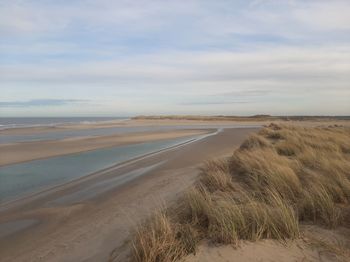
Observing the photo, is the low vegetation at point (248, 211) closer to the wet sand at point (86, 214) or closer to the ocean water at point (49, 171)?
the wet sand at point (86, 214)

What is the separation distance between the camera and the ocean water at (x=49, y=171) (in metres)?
9.92

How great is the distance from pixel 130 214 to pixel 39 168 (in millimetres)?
7929

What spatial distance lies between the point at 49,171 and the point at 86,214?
614 cm

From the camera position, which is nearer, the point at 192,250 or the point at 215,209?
the point at 192,250

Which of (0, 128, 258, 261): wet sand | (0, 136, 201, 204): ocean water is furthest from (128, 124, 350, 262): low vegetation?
(0, 136, 201, 204): ocean water

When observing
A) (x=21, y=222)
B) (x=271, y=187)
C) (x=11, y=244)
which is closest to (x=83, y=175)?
(x=21, y=222)

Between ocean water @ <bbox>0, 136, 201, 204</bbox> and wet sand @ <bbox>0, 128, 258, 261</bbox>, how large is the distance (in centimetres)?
70

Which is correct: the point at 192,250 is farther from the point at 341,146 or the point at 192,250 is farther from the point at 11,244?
the point at 341,146

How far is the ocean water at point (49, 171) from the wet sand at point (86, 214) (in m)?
0.70

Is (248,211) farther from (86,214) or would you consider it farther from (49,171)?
(49,171)

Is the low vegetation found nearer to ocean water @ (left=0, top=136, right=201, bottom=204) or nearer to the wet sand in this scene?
the wet sand

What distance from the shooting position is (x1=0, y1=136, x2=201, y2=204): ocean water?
32.6ft

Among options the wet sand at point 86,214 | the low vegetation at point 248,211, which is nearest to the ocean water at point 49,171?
the wet sand at point 86,214

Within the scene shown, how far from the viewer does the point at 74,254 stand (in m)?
5.12
